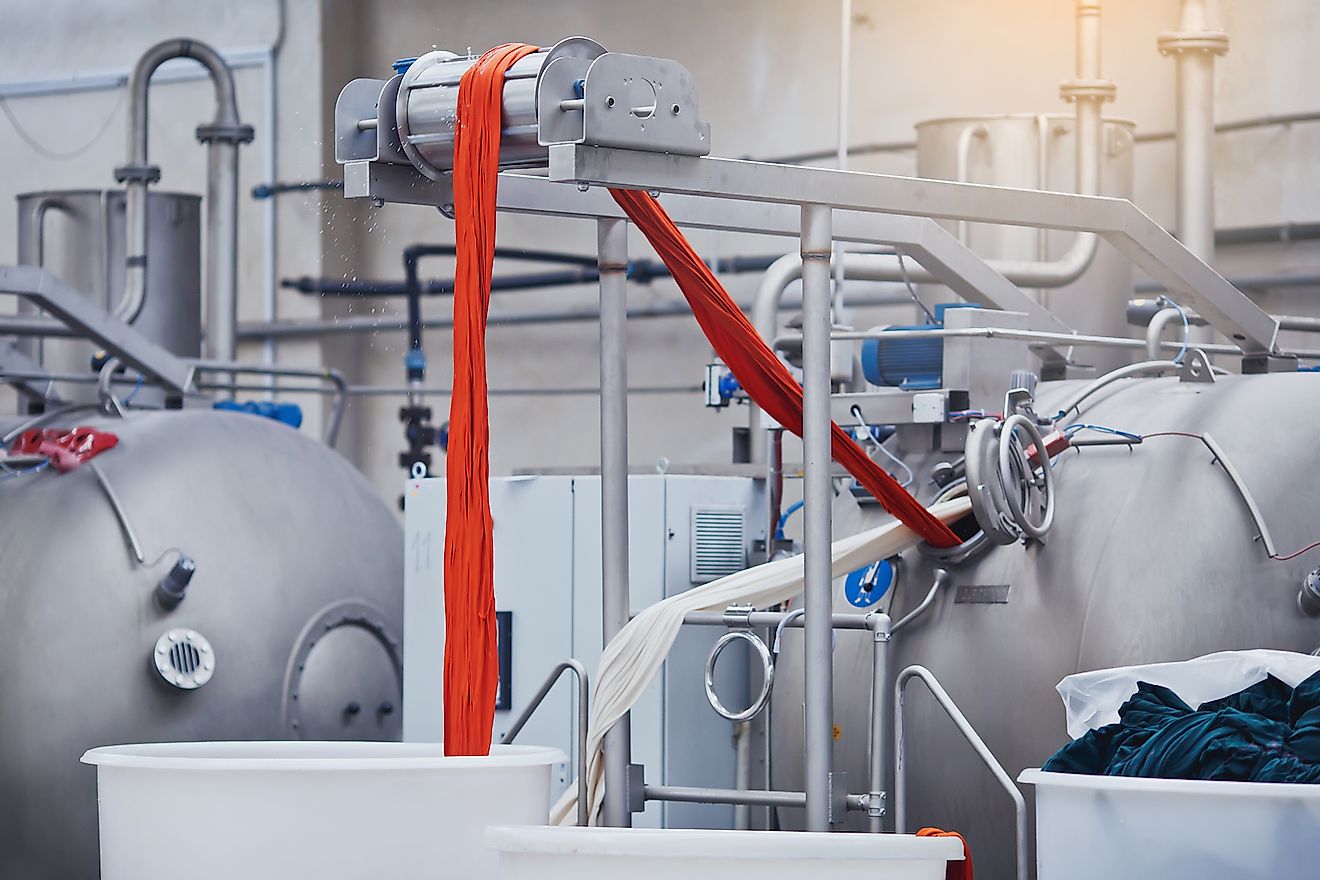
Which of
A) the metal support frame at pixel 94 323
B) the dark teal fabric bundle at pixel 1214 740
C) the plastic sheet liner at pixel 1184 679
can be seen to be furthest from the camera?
the metal support frame at pixel 94 323

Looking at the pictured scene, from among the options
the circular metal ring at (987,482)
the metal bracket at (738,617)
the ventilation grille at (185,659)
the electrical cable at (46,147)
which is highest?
the electrical cable at (46,147)

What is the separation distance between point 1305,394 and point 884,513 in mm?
1017

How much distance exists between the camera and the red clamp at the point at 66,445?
540 cm

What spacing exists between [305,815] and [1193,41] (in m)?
5.00

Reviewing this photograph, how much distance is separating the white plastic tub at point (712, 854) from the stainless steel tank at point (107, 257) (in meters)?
5.32

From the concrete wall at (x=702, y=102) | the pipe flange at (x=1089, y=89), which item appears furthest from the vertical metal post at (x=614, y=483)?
the concrete wall at (x=702, y=102)

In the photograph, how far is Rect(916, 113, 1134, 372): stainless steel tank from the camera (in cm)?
632

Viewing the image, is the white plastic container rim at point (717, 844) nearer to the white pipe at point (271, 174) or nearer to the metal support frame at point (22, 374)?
the metal support frame at point (22, 374)

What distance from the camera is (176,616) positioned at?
5.18m

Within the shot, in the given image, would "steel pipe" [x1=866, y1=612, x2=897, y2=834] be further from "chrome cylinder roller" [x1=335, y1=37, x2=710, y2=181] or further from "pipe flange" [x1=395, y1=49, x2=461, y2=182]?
"pipe flange" [x1=395, y1=49, x2=461, y2=182]

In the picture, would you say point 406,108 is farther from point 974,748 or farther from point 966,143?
point 966,143

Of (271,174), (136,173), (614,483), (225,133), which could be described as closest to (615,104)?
(614,483)

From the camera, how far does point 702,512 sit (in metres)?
4.88

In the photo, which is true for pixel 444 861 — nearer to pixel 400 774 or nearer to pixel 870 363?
pixel 400 774
